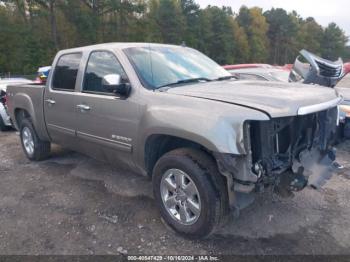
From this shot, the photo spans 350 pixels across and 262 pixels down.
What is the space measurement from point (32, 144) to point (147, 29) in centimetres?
4141

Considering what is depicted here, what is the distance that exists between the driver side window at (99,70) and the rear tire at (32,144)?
6.23 feet

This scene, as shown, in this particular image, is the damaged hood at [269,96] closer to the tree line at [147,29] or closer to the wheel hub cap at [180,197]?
the wheel hub cap at [180,197]

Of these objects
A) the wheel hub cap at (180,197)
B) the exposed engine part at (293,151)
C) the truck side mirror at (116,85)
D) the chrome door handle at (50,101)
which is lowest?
the wheel hub cap at (180,197)

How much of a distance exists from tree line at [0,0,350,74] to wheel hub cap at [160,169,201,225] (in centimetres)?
2382

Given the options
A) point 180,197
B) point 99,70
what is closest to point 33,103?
point 99,70

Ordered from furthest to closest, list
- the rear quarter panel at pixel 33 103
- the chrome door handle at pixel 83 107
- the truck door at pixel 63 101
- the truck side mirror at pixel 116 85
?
1. the rear quarter panel at pixel 33 103
2. the truck door at pixel 63 101
3. the chrome door handle at pixel 83 107
4. the truck side mirror at pixel 116 85

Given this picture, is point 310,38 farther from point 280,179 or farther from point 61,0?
point 280,179

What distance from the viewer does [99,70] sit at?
4.23 metres

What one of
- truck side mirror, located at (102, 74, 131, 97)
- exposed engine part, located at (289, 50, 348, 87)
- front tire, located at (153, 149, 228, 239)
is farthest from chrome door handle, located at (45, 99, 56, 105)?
exposed engine part, located at (289, 50, 348, 87)

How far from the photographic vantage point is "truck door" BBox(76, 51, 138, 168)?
147 inches

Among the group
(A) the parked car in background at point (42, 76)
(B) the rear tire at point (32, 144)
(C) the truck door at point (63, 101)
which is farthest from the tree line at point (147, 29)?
(C) the truck door at point (63, 101)

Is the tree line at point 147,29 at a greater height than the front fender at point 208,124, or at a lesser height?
greater

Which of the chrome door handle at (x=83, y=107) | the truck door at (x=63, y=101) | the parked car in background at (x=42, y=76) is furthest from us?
the parked car in background at (x=42, y=76)

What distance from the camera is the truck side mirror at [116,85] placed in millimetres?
3471
